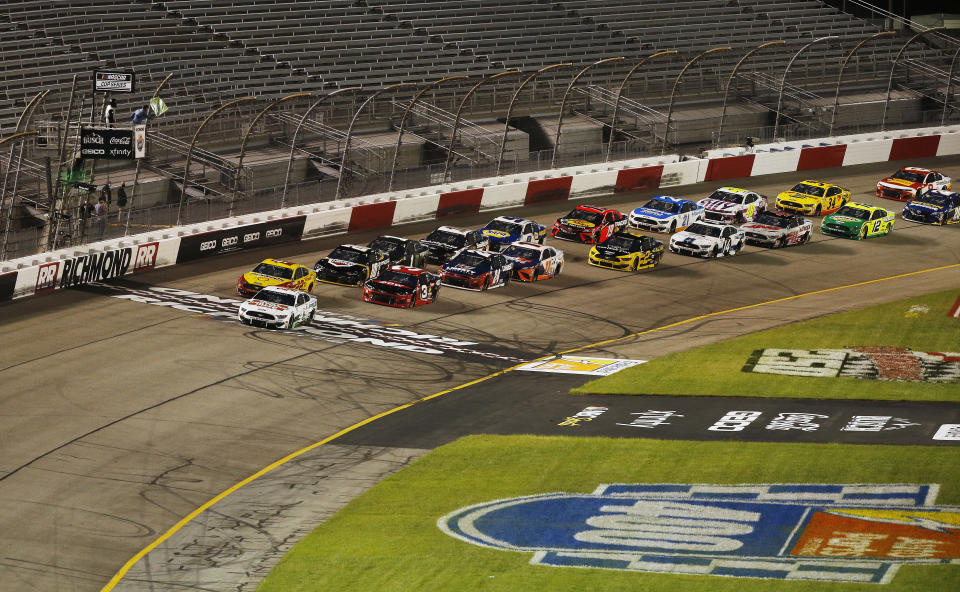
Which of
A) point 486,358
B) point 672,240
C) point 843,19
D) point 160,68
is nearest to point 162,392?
point 486,358

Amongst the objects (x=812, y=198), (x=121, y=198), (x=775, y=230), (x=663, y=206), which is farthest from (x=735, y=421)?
(x=812, y=198)

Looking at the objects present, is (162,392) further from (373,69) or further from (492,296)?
(373,69)

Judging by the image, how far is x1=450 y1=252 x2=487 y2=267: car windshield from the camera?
155 feet

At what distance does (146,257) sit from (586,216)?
16260 millimetres

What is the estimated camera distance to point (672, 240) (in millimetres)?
52000

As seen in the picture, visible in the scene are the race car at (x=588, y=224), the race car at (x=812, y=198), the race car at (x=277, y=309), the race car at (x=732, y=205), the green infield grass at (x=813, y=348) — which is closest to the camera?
the green infield grass at (x=813, y=348)

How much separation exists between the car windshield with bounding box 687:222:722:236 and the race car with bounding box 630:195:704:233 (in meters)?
1.76

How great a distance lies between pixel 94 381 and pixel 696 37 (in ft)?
152

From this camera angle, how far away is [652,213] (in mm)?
54500

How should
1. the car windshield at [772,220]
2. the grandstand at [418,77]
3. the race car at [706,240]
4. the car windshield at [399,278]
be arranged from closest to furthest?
the car windshield at [399,278], the race car at [706,240], the car windshield at [772,220], the grandstand at [418,77]

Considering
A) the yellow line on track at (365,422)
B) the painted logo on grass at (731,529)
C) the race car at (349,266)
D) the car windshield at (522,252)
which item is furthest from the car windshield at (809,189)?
the painted logo on grass at (731,529)

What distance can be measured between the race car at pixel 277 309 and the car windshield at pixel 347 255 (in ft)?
15.0

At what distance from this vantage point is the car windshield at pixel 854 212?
54.9 meters

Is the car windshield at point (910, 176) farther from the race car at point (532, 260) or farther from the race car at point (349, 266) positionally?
the race car at point (349, 266)
